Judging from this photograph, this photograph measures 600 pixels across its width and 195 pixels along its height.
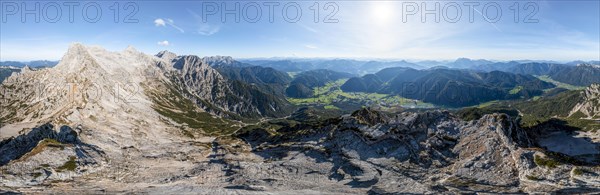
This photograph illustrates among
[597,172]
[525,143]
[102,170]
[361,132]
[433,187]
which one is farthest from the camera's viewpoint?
[525,143]

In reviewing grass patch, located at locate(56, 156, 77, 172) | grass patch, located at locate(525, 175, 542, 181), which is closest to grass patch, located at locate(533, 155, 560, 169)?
grass patch, located at locate(525, 175, 542, 181)

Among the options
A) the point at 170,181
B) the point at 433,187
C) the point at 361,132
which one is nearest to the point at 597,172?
the point at 433,187

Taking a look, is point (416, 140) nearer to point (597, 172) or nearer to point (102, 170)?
point (597, 172)

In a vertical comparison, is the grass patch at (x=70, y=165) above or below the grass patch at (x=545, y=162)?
below

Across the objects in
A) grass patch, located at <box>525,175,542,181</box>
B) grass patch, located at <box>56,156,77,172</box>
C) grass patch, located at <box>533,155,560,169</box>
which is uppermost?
grass patch, located at <box>533,155,560,169</box>

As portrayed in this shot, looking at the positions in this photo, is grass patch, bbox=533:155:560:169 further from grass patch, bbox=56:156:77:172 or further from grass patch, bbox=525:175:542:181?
grass patch, bbox=56:156:77:172

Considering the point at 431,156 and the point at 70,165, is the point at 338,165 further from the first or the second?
the point at 70,165

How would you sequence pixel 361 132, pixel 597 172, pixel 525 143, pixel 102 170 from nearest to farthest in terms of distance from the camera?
pixel 597 172, pixel 102 170, pixel 361 132, pixel 525 143

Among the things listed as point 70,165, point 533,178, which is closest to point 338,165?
point 533,178

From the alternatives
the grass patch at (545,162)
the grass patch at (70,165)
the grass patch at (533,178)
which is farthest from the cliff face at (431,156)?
the grass patch at (70,165)

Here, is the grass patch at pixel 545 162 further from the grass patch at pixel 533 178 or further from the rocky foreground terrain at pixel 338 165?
the grass patch at pixel 533 178

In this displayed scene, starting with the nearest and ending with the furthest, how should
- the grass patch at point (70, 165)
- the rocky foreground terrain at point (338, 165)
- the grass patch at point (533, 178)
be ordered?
the grass patch at point (533, 178)
the rocky foreground terrain at point (338, 165)
the grass patch at point (70, 165)
